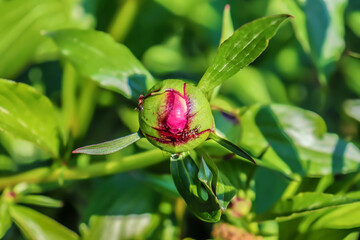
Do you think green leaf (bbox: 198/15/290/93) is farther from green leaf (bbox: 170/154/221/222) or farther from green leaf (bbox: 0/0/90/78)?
green leaf (bbox: 0/0/90/78)

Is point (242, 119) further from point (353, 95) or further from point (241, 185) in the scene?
point (353, 95)

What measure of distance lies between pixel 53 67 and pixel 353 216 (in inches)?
27.3

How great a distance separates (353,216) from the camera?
0.66 m

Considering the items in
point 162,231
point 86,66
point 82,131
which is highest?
point 86,66

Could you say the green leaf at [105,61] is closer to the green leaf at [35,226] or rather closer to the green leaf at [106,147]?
the green leaf at [106,147]

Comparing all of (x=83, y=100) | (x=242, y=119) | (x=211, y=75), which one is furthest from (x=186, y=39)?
(x=211, y=75)

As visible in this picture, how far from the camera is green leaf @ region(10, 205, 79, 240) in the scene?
0.75 meters

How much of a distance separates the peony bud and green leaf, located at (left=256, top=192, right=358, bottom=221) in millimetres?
218

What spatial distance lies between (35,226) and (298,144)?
0.44m

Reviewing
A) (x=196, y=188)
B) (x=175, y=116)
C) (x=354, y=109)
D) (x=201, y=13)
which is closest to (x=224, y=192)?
(x=196, y=188)

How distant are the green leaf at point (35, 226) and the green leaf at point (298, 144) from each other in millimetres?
333

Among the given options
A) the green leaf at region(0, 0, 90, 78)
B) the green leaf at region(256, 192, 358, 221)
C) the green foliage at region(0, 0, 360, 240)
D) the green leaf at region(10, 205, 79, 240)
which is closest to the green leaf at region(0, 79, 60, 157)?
the green foliage at region(0, 0, 360, 240)

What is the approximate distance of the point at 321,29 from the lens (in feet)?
2.78

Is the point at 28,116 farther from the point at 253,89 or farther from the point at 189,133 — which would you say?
the point at 253,89
